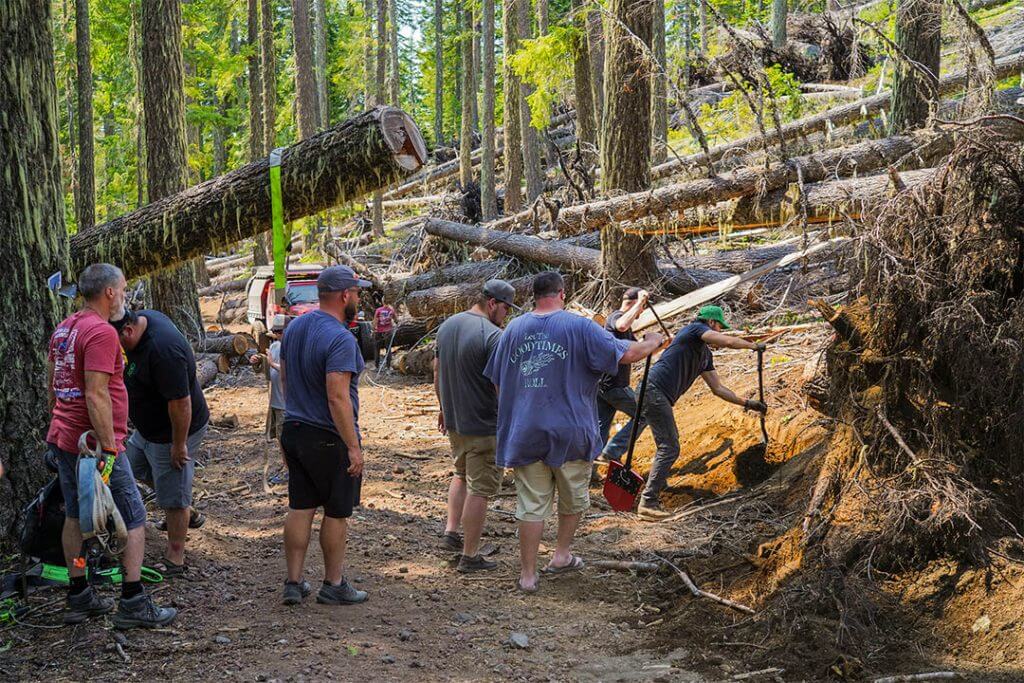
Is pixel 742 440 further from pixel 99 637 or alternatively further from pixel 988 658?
pixel 99 637

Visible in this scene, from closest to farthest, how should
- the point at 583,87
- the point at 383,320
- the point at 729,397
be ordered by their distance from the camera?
1. the point at 729,397
2. the point at 383,320
3. the point at 583,87

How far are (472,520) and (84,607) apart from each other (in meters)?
2.66

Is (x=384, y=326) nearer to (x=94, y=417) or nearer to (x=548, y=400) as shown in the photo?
(x=548, y=400)

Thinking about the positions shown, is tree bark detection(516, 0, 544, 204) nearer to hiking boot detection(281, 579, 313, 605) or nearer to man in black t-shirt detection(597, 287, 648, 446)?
man in black t-shirt detection(597, 287, 648, 446)

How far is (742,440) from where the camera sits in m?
9.02

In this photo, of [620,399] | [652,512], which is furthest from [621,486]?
[620,399]

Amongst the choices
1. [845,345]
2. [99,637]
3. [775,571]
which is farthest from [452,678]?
[845,345]

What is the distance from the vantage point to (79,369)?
508 cm

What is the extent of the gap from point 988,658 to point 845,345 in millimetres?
2306

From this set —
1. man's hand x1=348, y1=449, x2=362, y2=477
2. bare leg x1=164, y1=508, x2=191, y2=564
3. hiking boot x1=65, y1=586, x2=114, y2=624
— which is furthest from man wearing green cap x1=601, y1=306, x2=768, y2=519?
hiking boot x1=65, y1=586, x2=114, y2=624

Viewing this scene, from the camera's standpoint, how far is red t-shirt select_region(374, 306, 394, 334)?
16734 mm

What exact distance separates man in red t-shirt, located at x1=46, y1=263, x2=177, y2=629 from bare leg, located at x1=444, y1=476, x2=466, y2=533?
2.50m

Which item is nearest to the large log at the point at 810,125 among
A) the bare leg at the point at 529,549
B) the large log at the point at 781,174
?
the large log at the point at 781,174

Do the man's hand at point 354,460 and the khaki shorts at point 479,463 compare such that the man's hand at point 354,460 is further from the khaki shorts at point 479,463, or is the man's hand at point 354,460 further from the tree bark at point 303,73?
the tree bark at point 303,73
